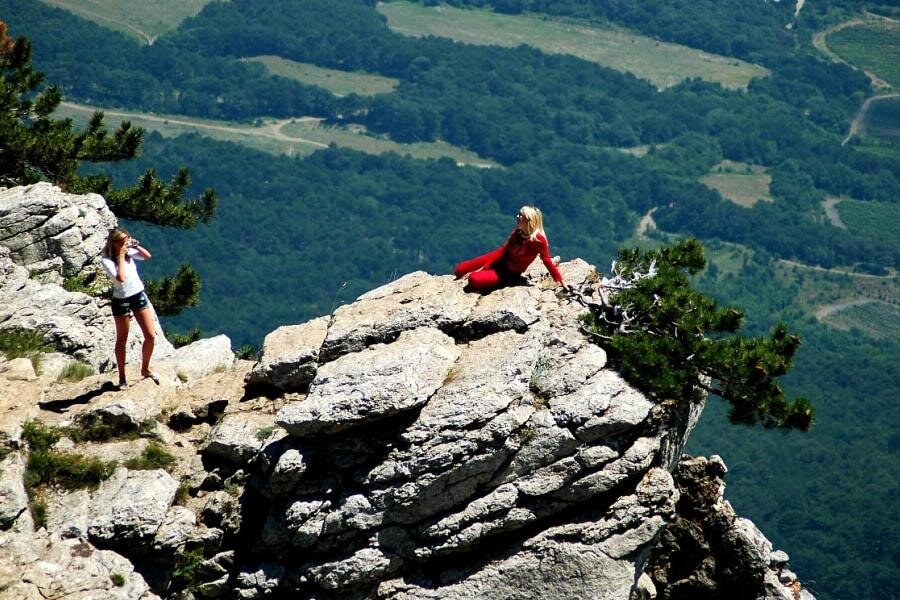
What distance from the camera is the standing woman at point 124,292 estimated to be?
2044cm

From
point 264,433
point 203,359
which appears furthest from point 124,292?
point 264,433

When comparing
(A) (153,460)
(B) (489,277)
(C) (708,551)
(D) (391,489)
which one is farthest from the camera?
(B) (489,277)

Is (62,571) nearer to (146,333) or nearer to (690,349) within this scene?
(146,333)

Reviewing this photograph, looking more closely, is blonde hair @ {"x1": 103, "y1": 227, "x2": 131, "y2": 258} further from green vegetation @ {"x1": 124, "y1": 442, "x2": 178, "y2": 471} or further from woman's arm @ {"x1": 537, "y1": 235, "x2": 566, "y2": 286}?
woman's arm @ {"x1": 537, "y1": 235, "x2": 566, "y2": 286}

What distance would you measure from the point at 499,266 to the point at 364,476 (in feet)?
15.9

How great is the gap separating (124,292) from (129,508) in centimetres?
419

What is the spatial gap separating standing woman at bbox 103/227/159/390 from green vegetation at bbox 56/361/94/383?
1.29 meters

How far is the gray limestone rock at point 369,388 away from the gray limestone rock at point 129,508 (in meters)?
2.13

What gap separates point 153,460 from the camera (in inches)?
748

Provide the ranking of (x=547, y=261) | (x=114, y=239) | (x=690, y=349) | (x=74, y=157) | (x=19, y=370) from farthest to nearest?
(x=74, y=157), (x=19, y=370), (x=547, y=261), (x=114, y=239), (x=690, y=349)

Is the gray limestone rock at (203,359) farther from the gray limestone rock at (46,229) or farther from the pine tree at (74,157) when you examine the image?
the pine tree at (74,157)

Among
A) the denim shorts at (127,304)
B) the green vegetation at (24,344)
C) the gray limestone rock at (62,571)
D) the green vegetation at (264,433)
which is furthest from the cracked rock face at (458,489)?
the green vegetation at (24,344)

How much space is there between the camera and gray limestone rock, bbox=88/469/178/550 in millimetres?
17734

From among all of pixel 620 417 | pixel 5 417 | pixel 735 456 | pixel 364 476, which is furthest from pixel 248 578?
pixel 735 456
